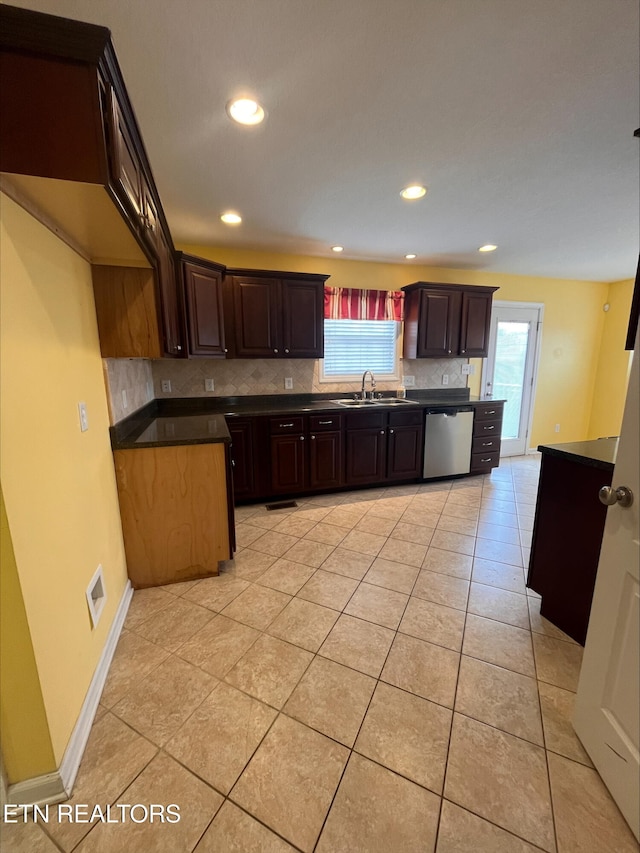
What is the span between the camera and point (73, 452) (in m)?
1.35

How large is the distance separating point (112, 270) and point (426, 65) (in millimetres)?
1660

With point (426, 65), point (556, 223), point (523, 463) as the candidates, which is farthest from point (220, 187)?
point (523, 463)

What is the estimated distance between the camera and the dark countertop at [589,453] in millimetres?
1493

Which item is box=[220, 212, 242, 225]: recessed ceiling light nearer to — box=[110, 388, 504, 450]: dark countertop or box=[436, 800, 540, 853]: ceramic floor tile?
box=[110, 388, 504, 450]: dark countertop

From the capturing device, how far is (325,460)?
3.46 metres

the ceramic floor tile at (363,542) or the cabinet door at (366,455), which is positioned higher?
the cabinet door at (366,455)

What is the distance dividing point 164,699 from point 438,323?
3.95 meters

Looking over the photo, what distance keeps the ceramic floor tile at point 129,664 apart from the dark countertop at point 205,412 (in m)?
1.00

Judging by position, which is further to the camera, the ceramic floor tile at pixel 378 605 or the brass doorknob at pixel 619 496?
the ceramic floor tile at pixel 378 605

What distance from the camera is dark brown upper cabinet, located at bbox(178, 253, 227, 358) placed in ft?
9.17

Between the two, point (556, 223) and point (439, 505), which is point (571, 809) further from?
point (556, 223)

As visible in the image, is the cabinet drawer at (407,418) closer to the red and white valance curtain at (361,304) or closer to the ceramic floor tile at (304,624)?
the red and white valance curtain at (361,304)

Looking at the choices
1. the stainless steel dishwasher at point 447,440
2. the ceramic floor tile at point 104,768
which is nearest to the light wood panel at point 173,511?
the ceramic floor tile at point 104,768

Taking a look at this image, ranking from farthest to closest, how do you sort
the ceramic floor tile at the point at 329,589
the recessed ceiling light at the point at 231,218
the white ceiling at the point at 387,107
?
the recessed ceiling light at the point at 231,218 < the ceramic floor tile at the point at 329,589 < the white ceiling at the point at 387,107
